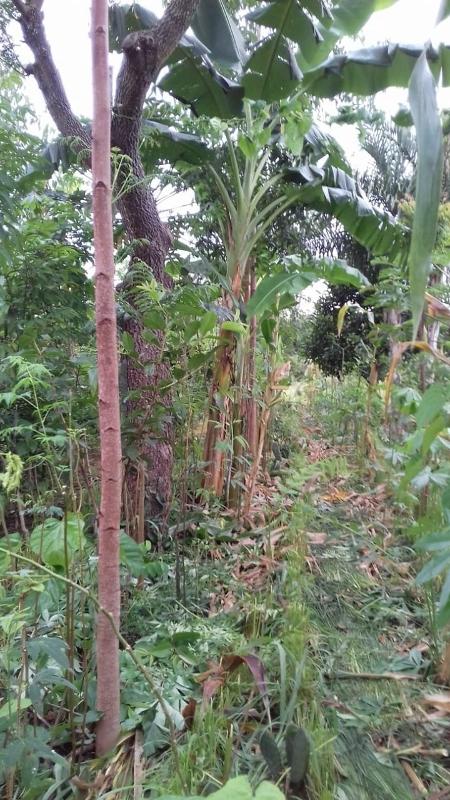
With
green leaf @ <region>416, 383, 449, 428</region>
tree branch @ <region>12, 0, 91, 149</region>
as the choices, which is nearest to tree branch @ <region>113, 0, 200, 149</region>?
tree branch @ <region>12, 0, 91, 149</region>

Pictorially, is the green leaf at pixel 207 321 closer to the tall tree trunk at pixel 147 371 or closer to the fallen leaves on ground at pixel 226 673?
the tall tree trunk at pixel 147 371

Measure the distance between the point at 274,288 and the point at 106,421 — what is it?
1702 mm

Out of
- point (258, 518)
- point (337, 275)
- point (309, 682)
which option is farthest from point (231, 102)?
point (309, 682)

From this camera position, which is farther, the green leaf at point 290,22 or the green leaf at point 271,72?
the green leaf at point 271,72

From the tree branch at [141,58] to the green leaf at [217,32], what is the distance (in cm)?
75

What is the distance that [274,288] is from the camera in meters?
2.50

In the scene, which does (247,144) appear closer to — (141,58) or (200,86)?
(200,86)

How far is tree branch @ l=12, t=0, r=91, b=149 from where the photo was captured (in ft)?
7.45

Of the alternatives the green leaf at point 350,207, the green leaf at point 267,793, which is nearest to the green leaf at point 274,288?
the green leaf at point 350,207

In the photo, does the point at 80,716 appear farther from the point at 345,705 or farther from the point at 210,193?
the point at 210,193

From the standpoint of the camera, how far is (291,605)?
1.41m

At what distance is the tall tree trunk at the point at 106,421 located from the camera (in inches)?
38.2

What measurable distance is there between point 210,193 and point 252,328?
115 centimetres

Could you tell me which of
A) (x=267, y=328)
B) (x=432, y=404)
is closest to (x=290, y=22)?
(x=267, y=328)
